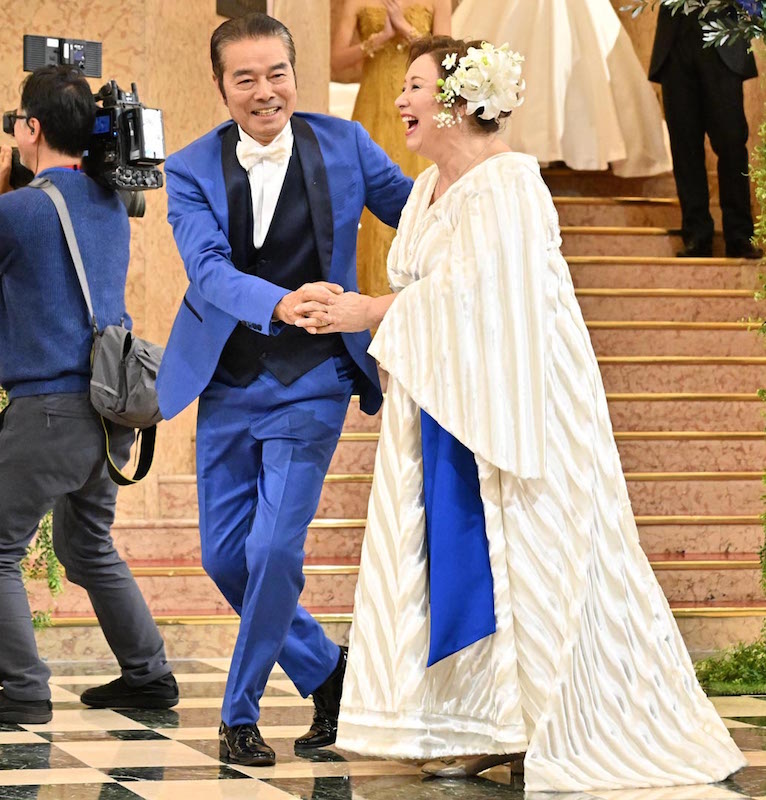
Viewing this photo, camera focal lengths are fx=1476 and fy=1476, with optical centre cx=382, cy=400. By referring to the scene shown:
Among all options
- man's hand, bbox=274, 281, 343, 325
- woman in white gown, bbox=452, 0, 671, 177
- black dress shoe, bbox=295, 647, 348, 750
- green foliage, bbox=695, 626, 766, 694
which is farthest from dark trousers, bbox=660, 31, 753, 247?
man's hand, bbox=274, 281, 343, 325

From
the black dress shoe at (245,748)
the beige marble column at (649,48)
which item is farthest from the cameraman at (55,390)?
the beige marble column at (649,48)

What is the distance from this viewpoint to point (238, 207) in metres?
3.68

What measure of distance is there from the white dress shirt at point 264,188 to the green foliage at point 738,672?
2.22 m

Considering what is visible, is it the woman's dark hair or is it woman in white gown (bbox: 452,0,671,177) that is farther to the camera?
woman in white gown (bbox: 452,0,671,177)

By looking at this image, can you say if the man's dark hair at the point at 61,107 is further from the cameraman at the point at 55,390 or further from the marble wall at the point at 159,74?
the marble wall at the point at 159,74

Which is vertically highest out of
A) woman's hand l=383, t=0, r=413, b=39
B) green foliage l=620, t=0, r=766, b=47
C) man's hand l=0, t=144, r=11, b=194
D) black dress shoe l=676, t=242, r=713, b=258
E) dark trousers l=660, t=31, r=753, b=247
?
woman's hand l=383, t=0, r=413, b=39

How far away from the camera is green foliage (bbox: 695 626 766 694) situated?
4.79 m

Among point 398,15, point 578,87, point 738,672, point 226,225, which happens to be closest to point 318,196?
point 226,225

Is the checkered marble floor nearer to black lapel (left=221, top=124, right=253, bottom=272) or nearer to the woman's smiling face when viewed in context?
black lapel (left=221, top=124, right=253, bottom=272)

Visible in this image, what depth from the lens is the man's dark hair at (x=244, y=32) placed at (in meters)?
3.63

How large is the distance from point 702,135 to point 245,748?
19.5ft

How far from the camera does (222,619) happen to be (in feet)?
18.1

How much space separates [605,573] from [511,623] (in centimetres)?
26

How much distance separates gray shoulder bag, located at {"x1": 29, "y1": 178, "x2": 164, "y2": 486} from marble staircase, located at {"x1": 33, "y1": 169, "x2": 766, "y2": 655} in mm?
1514
